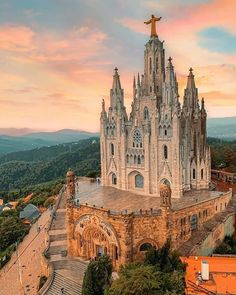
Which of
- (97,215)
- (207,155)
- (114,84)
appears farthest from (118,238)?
(114,84)

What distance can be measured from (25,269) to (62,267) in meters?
9.57

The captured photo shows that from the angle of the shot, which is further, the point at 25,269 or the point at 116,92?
the point at 116,92

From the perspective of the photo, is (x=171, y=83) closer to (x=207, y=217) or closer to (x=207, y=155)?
(x=207, y=155)

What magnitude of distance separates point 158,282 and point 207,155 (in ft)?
72.7

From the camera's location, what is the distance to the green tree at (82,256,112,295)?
26.3 metres

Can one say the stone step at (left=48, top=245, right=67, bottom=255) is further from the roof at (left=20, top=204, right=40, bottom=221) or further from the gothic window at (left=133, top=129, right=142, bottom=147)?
the roof at (left=20, top=204, right=40, bottom=221)

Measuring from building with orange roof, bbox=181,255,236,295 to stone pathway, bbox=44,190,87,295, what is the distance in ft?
32.8

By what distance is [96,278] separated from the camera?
2673cm

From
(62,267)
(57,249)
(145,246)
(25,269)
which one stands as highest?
(145,246)

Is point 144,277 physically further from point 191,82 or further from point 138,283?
point 191,82

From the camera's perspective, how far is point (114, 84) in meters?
44.0

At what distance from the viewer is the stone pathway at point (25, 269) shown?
3559cm

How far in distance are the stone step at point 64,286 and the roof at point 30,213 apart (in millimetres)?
32428

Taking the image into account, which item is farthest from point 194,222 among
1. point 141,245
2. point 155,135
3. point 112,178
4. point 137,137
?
point 112,178
